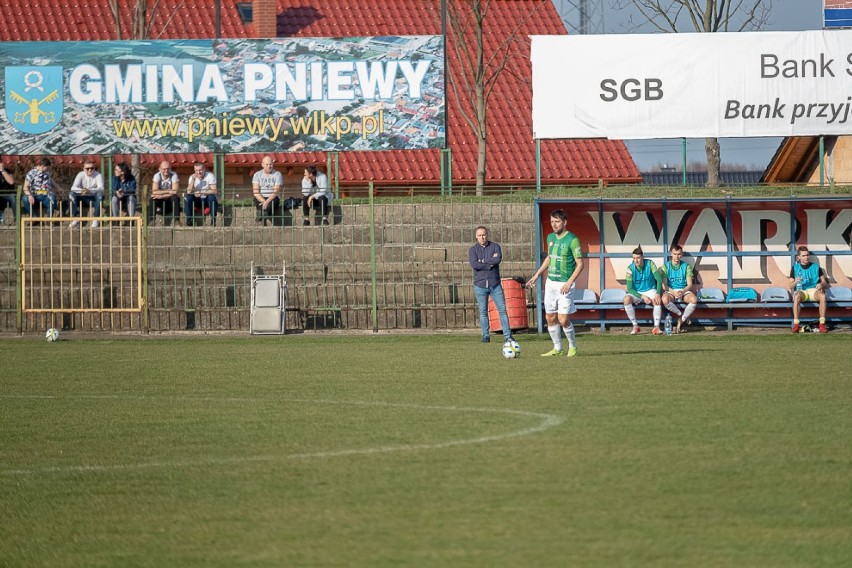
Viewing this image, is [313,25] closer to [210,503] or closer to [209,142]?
[209,142]

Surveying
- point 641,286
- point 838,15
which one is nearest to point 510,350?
point 641,286

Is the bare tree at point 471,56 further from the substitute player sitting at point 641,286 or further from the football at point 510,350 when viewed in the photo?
the football at point 510,350

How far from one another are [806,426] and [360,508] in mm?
4231

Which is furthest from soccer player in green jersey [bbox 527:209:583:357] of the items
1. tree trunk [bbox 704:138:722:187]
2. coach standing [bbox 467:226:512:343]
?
tree trunk [bbox 704:138:722:187]

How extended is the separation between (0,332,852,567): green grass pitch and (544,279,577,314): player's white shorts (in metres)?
1.36

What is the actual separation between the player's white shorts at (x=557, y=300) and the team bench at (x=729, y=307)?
7.18 metres

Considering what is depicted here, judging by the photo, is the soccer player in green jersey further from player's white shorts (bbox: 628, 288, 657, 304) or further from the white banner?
the white banner

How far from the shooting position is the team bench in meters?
24.2

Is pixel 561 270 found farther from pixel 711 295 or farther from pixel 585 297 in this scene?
pixel 711 295

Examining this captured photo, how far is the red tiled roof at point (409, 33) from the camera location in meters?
38.7

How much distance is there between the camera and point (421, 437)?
9.93m

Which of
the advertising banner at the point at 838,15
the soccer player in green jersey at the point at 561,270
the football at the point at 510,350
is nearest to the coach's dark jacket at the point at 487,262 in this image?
the football at the point at 510,350

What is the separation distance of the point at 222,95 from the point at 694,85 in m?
9.83

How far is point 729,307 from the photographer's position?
24.5 metres
